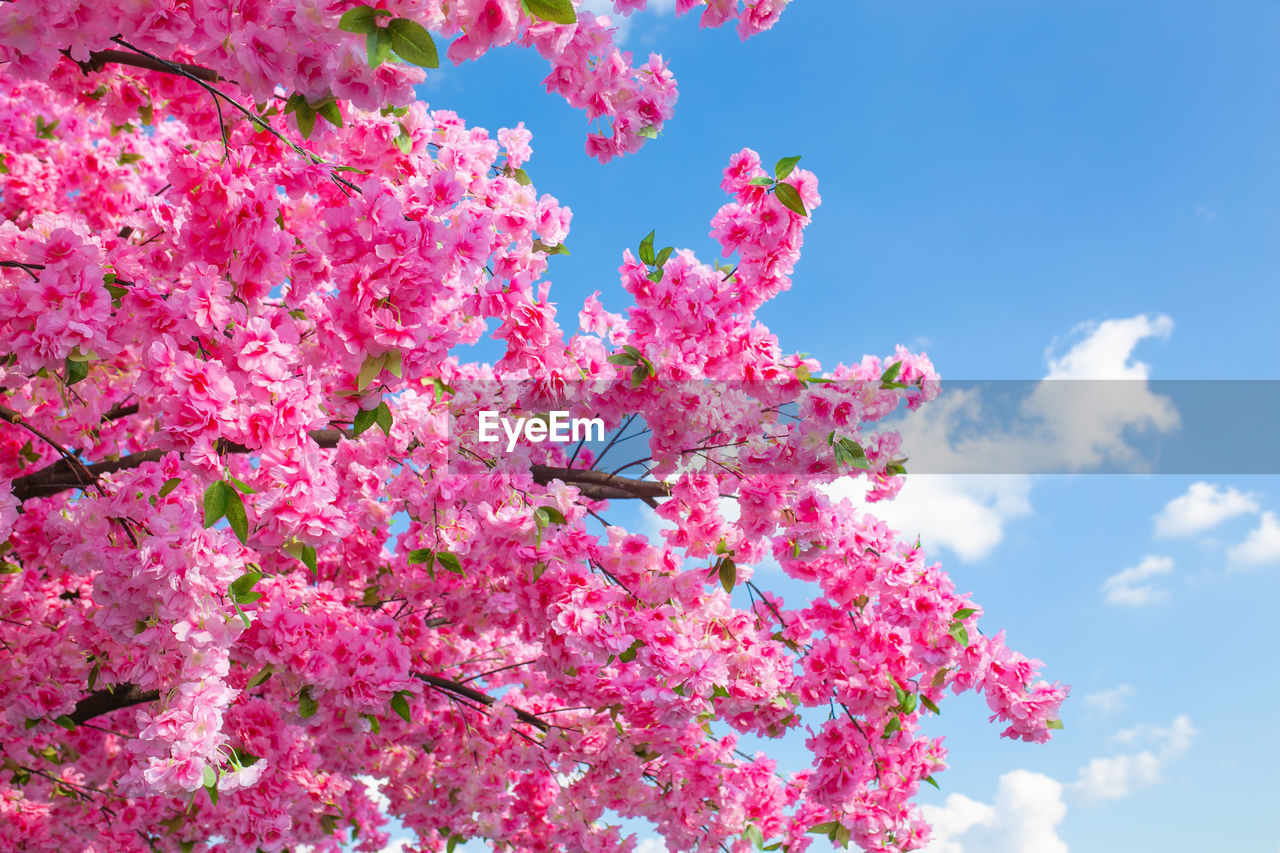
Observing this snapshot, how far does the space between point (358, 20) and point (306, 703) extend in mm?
4446

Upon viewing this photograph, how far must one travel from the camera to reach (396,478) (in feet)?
18.7

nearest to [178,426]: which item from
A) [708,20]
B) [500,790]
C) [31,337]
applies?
[31,337]

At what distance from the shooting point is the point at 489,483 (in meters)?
5.16

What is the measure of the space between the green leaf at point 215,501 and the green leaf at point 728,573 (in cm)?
316

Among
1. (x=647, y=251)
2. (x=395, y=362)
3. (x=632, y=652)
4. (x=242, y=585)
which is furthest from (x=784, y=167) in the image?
(x=242, y=585)

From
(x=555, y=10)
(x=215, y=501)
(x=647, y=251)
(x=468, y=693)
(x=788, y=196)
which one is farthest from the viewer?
(x=468, y=693)

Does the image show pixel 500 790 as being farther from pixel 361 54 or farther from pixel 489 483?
pixel 361 54

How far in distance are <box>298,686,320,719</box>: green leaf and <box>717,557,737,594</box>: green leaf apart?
264 cm

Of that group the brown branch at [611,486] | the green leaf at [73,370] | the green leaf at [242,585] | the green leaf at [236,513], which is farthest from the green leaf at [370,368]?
the brown branch at [611,486]

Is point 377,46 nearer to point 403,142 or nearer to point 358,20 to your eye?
point 358,20

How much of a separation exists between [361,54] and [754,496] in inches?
139

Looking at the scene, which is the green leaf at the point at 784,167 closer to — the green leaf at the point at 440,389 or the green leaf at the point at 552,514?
the green leaf at the point at 552,514

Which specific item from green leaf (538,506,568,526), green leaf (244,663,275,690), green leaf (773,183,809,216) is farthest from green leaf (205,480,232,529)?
green leaf (773,183,809,216)

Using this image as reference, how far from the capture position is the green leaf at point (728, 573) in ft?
18.2
